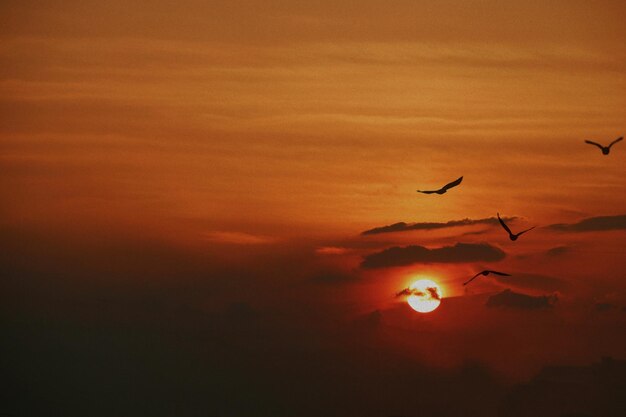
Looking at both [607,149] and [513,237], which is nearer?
[607,149]

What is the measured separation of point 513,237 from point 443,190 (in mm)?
13036

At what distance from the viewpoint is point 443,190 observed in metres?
132

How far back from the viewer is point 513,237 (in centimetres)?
14075

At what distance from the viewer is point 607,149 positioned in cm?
13225

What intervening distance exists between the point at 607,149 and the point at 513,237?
15.2 metres

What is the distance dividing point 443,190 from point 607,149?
57.6 feet
